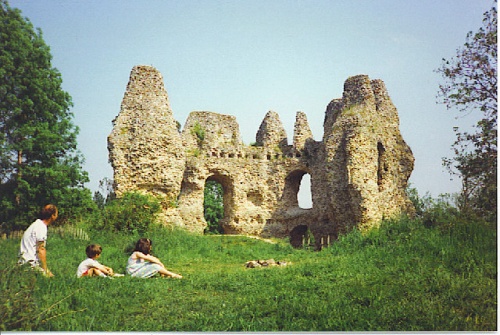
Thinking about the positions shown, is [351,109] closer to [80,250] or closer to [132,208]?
[132,208]

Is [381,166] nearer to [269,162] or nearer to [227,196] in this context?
[269,162]

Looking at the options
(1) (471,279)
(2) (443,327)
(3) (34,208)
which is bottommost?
(2) (443,327)

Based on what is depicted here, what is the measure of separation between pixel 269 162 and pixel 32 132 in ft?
30.9

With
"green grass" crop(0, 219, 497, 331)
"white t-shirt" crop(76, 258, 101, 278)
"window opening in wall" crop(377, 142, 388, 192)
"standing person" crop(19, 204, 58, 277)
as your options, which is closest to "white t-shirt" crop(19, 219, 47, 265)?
"standing person" crop(19, 204, 58, 277)

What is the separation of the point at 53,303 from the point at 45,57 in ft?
24.5

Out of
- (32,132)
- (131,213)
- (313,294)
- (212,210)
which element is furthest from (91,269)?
(212,210)

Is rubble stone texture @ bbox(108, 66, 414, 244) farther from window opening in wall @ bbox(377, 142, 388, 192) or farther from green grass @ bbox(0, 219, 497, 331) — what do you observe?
green grass @ bbox(0, 219, 497, 331)

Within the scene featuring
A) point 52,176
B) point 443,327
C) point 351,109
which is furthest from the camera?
point 351,109

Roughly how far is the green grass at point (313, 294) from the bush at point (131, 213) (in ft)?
11.2

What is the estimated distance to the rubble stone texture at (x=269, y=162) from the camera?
13195 millimetres

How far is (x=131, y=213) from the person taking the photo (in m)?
11.6

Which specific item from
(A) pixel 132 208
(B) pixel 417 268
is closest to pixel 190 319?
(B) pixel 417 268

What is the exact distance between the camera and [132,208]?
465 inches

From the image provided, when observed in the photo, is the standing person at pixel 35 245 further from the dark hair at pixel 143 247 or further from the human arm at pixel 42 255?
the dark hair at pixel 143 247
